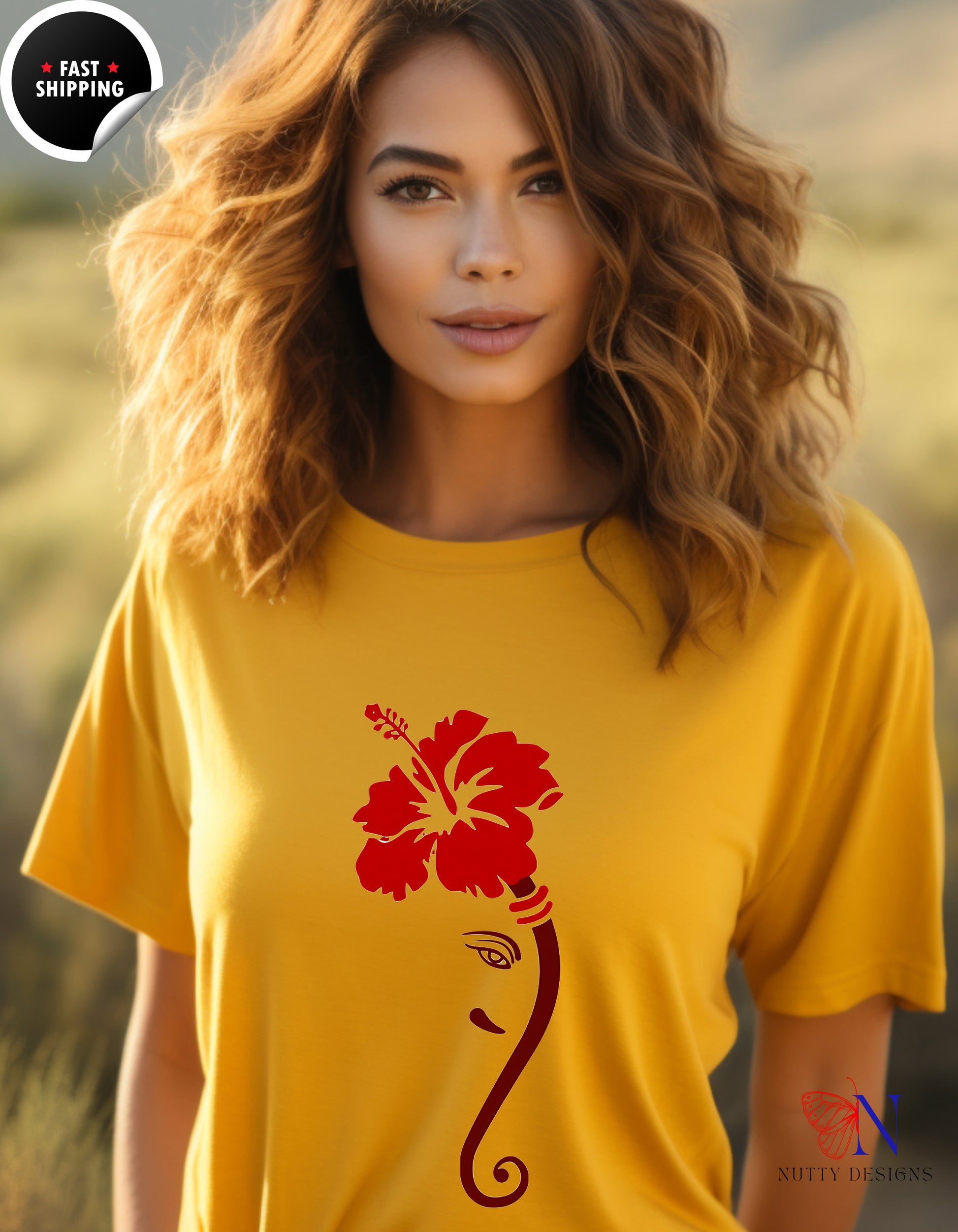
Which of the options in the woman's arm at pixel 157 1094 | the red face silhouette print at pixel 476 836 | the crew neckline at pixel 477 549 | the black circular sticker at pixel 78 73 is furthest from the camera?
the black circular sticker at pixel 78 73

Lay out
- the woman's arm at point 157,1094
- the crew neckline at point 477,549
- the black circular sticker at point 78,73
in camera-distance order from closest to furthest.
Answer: the crew neckline at point 477,549 < the woman's arm at point 157,1094 < the black circular sticker at point 78,73

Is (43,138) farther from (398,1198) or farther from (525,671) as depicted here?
(398,1198)

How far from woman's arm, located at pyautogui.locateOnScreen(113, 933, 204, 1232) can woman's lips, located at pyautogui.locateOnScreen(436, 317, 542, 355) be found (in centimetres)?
83

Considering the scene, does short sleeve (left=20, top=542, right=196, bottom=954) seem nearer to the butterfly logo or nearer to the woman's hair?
the woman's hair

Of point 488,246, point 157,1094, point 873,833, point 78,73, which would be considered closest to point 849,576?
point 873,833

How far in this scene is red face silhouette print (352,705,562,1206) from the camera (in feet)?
3.80

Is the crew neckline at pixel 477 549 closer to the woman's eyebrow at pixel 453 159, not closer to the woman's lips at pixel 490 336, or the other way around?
the woman's lips at pixel 490 336

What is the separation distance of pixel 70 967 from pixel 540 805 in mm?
1298

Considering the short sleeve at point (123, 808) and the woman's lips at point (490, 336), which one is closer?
the woman's lips at point (490, 336)

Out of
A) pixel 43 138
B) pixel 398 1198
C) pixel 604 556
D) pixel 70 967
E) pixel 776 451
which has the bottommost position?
pixel 70 967

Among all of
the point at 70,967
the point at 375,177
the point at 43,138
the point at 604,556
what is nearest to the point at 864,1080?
the point at 604,556

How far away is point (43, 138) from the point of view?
1.93 meters

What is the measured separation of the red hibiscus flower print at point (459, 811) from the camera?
1.17 meters

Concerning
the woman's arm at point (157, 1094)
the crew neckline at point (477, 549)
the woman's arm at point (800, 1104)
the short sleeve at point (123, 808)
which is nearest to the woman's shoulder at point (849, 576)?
the crew neckline at point (477, 549)
